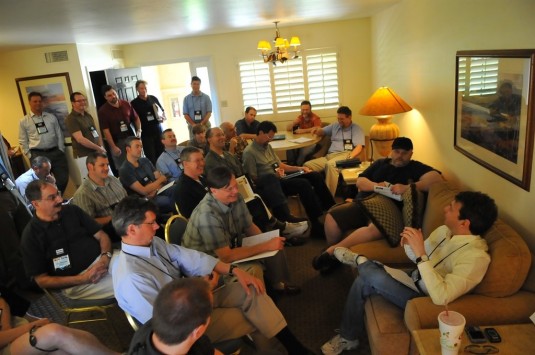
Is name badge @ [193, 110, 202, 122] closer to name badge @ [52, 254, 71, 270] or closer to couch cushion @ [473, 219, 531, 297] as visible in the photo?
name badge @ [52, 254, 71, 270]

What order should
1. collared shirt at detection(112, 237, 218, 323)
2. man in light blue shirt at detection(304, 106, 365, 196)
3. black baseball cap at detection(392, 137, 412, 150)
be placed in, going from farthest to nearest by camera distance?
man in light blue shirt at detection(304, 106, 365, 196) < black baseball cap at detection(392, 137, 412, 150) < collared shirt at detection(112, 237, 218, 323)

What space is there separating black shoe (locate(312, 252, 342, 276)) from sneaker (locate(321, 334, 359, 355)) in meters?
0.75

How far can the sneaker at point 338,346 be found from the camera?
7.66 ft

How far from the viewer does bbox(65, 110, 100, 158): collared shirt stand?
5066mm

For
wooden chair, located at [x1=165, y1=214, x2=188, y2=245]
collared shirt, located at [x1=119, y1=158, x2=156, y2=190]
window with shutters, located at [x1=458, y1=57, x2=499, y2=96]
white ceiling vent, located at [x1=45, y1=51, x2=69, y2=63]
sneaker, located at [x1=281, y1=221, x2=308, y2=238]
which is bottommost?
sneaker, located at [x1=281, y1=221, x2=308, y2=238]

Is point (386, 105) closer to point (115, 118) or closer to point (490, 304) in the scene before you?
point (490, 304)

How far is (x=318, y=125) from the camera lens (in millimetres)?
6281

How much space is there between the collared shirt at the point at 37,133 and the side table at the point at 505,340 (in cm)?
527

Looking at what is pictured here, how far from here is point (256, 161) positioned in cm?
429

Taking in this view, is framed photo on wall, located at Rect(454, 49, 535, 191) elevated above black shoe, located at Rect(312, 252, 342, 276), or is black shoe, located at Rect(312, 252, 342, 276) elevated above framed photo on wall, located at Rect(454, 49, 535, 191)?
framed photo on wall, located at Rect(454, 49, 535, 191)

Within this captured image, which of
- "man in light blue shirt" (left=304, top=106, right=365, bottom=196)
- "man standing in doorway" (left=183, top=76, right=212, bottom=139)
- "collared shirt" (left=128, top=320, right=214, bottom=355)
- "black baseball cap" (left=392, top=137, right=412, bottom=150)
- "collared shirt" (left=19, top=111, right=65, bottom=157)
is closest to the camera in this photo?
"collared shirt" (left=128, top=320, right=214, bottom=355)

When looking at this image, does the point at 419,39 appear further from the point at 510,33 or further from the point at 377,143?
the point at 510,33

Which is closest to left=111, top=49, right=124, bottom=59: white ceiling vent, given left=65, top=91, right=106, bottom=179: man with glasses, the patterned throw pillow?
left=65, top=91, right=106, bottom=179: man with glasses

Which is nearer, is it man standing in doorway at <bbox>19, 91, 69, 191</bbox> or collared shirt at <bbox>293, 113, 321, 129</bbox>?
man standing in doorway at <bbox>19, 91, 69, 191</bbox>
